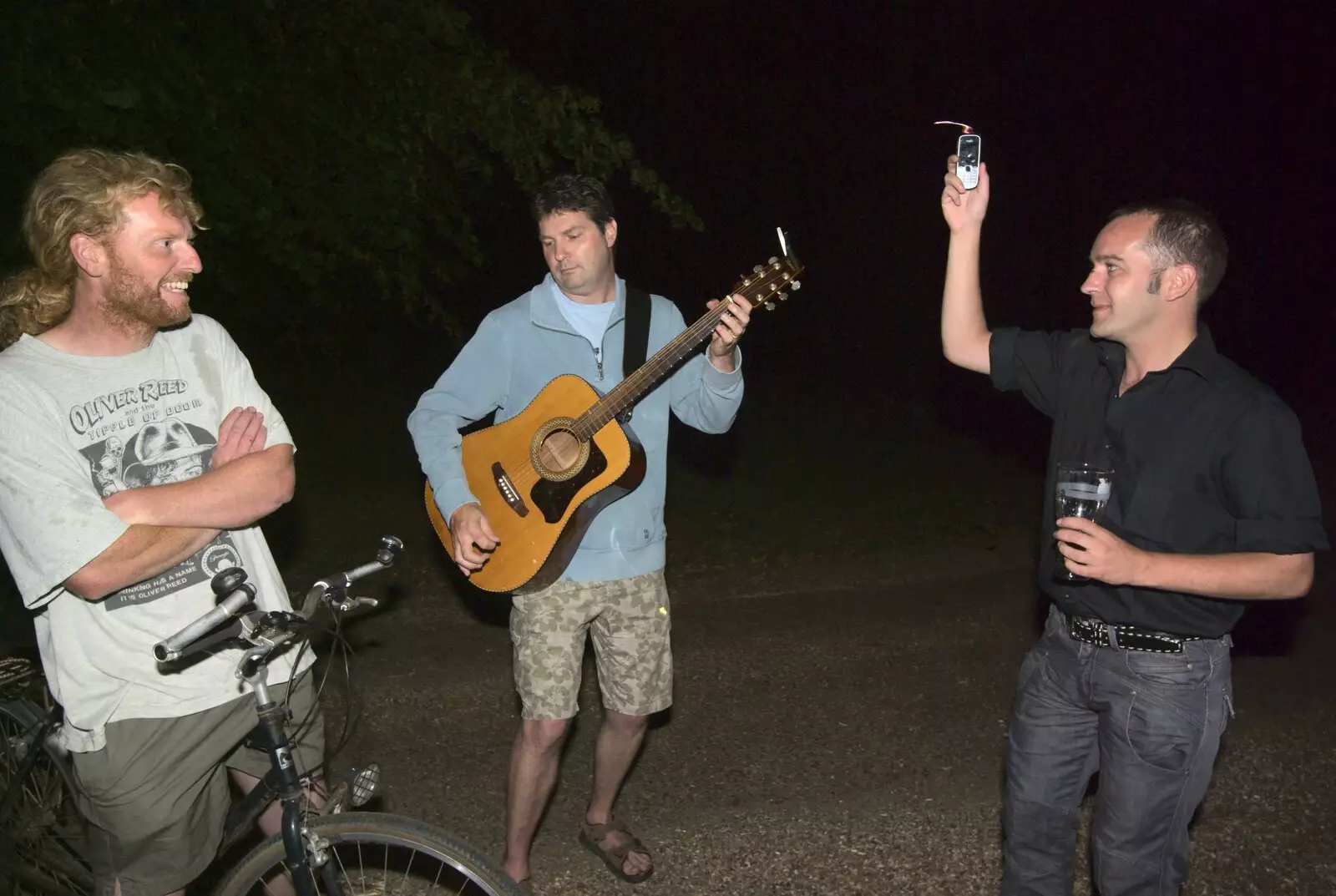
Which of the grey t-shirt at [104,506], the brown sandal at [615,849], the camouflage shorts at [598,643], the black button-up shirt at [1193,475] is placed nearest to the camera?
the grey t-shirt at [104,506]

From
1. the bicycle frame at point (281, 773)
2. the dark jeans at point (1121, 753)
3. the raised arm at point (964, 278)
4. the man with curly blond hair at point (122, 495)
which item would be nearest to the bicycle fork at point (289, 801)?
the bicycle frame at point (281, 773)

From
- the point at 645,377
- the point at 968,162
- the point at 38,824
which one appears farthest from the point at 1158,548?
the point at 38,824

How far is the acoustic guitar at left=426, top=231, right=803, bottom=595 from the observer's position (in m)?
3.80

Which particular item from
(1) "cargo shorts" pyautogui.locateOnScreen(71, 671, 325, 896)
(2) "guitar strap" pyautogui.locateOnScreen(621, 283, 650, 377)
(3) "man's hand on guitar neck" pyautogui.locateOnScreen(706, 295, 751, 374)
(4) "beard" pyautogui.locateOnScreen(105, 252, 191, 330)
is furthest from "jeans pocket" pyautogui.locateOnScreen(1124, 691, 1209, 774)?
(4) "beard" pyautogui.locateOnScreen(105, 252, 191, 330)

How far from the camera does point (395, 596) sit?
7.23 m

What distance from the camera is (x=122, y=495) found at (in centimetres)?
278

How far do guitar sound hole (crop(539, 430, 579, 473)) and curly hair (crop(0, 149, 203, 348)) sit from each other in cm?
143

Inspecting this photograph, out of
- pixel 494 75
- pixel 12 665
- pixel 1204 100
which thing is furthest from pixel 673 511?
pixel 1204 100

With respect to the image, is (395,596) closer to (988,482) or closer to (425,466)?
(425,466)

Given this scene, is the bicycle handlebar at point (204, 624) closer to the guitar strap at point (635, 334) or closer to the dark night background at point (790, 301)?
the guitar strap at point (635, 334)

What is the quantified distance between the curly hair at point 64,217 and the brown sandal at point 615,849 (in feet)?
8.56

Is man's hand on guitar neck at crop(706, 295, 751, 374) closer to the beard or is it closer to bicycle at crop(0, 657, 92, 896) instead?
the beard

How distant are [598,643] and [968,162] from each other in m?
2.03

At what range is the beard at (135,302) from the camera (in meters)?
2.82
